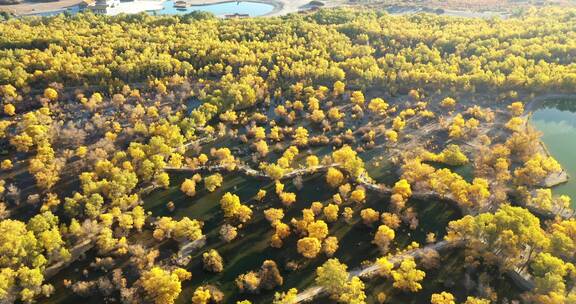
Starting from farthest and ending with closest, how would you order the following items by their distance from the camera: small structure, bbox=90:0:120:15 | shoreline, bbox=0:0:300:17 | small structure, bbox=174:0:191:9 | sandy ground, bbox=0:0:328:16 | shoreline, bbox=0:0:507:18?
small structure, bbox=174:0:191:9 < sandy ground, bbox=0:0:328:16 < shoreline, bbox=0:0:507:18 < shoreline, bbox=0:0:300:17 < small structure, bbox=90:0:120:15

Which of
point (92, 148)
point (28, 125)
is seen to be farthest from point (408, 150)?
point (28, 125)

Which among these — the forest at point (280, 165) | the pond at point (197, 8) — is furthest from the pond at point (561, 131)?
the pond at point (197, 8)

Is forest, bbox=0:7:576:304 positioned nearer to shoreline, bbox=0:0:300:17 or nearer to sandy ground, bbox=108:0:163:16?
shoreline, bbox=0:0:300:17

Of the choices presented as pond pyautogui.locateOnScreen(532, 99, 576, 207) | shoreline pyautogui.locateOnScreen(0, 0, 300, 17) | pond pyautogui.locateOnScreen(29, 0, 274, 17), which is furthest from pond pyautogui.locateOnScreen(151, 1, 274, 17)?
pond pyautogui.locateOnScreen(532, 99, 576, 207)

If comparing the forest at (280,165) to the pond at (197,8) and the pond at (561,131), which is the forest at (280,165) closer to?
the pond at (561,131)

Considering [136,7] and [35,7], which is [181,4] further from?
[35,7]

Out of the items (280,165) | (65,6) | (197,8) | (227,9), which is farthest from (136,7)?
(280,165)
